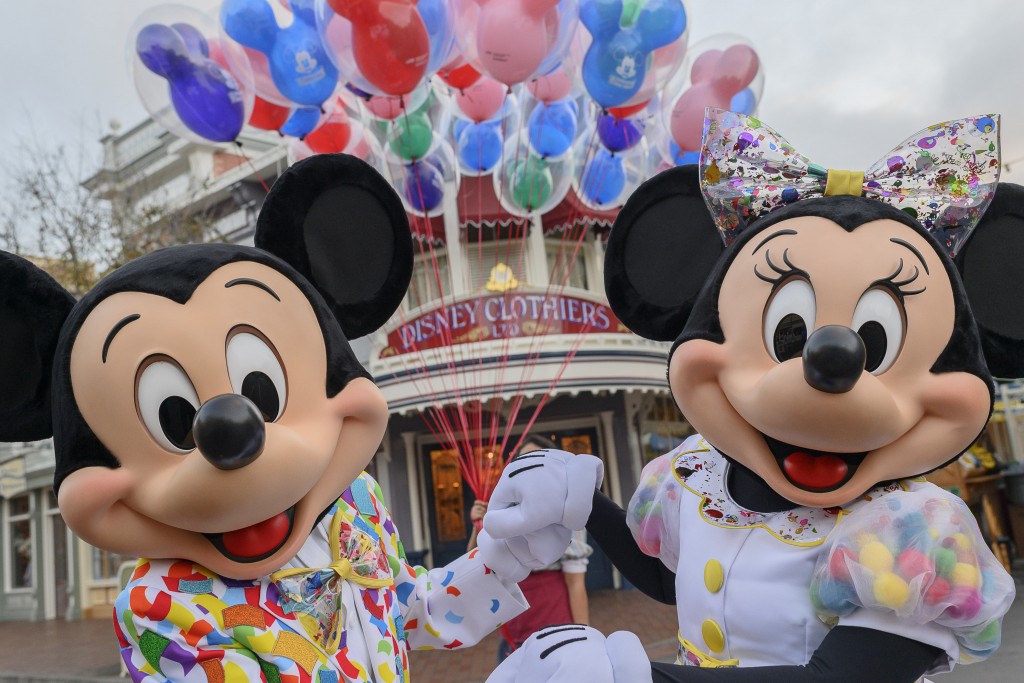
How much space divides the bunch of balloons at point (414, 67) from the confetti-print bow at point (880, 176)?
2697 mm

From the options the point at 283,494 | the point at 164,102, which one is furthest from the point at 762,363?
the point at 164,102

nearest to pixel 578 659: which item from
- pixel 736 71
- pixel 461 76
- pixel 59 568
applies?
pixel 736 71

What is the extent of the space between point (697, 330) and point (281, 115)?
3.90 meters

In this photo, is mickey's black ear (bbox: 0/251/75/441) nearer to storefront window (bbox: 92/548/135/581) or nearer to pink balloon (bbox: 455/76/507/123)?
pink balloon (bbox: 455/76/507/123)

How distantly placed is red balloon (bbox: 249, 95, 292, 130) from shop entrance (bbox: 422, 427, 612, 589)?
22.8 ft

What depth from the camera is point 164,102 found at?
463 centimetres

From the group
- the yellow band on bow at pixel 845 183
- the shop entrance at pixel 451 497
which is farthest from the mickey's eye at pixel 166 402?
the shop entrance at pixel 451 497

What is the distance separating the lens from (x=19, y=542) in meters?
19.1

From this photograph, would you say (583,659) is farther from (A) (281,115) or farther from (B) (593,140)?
Answer: (B) (593,140)

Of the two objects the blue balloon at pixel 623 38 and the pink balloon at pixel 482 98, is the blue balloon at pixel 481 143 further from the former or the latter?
the blue balloon at pixel 623 38

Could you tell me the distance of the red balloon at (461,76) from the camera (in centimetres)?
Answer: 537

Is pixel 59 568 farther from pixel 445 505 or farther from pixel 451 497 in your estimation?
pixel 451 497

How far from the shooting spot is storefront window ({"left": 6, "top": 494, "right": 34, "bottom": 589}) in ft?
61.4

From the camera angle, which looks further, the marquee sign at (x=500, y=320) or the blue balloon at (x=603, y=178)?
the marquee sign at (x=500, y=320)
